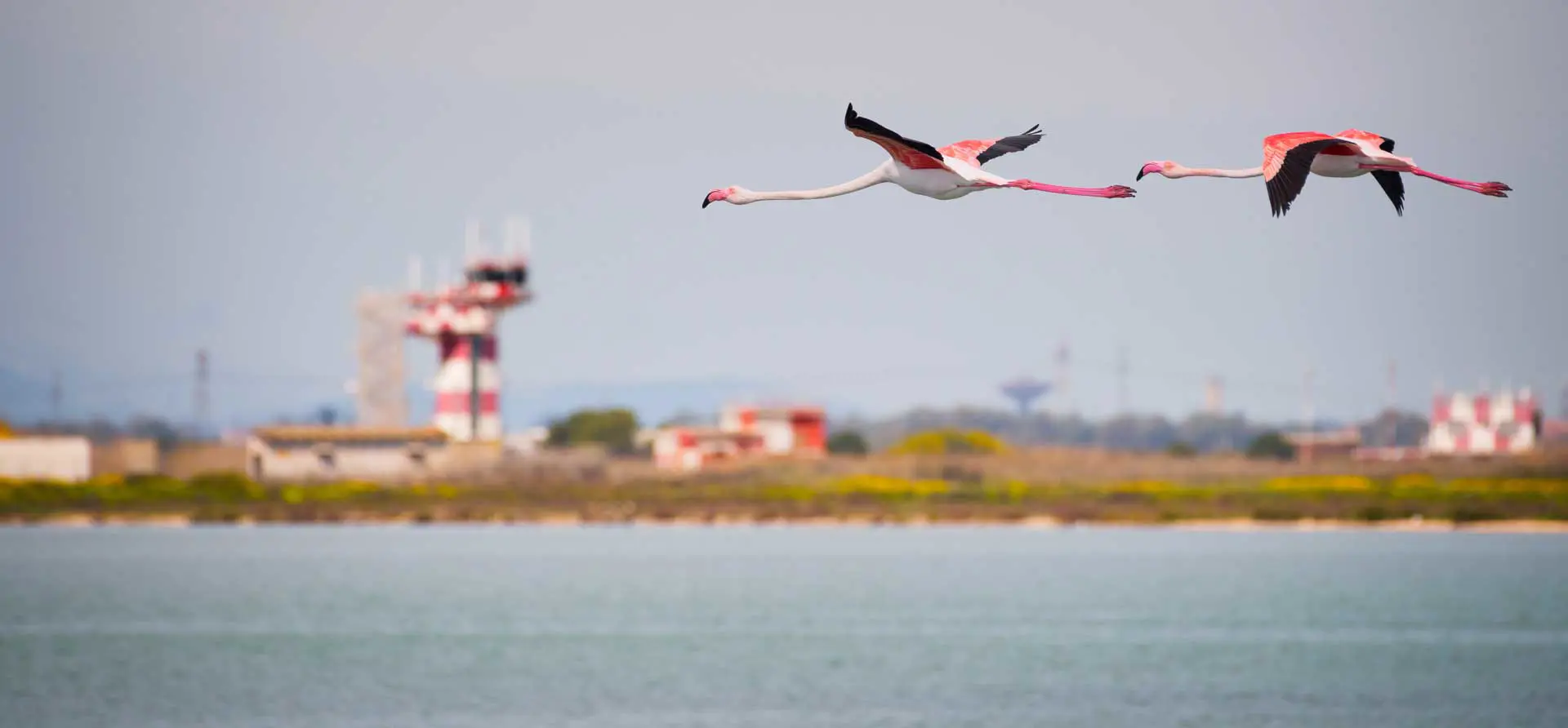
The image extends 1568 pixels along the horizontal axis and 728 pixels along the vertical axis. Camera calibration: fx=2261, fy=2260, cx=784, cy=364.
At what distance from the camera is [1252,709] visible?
183 feet

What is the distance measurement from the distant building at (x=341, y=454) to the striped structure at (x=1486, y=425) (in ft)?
293

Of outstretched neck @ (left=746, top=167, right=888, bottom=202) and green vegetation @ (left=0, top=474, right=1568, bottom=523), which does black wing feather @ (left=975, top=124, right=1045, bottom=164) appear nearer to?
outstretched neck @ (left=746, top=167, right=888, bottom=202)

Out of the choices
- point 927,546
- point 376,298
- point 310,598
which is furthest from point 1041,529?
point 310,598

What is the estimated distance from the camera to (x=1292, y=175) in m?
17.9

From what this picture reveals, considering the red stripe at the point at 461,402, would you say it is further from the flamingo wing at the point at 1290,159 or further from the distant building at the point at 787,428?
the flamingo wing at the point at 1290,159

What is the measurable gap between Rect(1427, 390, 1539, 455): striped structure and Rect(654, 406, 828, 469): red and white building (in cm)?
6030

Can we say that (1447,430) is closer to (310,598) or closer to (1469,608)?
(1469,608)

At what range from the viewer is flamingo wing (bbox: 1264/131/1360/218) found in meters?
17.5

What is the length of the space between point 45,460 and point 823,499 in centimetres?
4743

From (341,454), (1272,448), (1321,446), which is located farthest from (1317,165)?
(1321,446)

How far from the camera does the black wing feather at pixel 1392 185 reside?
20203 millimetres

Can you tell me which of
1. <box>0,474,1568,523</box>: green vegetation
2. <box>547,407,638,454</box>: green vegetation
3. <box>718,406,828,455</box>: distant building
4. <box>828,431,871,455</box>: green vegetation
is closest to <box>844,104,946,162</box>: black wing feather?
<box>0,474,1568,523</box>: green vegetation

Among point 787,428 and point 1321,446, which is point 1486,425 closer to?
point 1321,446

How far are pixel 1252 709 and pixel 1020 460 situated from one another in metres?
92.9
